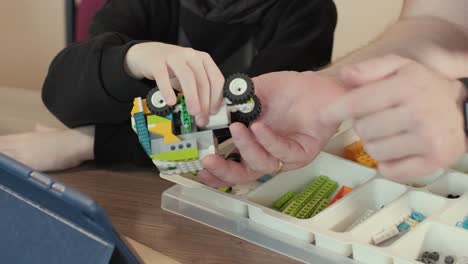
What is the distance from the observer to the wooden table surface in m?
0.66

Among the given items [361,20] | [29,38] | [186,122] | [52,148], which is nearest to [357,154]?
[186,122]

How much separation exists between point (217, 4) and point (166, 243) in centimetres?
48

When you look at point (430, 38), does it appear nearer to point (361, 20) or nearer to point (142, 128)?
point (142, 128)

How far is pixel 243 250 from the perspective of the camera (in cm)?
67

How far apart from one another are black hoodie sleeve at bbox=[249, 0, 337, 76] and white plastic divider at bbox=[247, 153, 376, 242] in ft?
0.74

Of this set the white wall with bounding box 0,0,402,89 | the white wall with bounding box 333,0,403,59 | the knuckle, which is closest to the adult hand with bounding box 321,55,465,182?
the knuckle

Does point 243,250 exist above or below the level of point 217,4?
below

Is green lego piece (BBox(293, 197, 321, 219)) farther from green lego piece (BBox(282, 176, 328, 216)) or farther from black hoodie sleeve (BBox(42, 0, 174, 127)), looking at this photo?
black hoodie sleeve (BBox(42, 0, 174, 127))

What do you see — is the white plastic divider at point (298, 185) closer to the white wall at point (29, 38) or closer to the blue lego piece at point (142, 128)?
the blue lego piece at point (142, 128)

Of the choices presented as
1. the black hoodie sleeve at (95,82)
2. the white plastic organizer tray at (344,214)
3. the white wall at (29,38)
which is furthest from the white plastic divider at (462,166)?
the white wall at (29,38)

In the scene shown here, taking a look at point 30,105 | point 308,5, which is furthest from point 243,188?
point 30,105

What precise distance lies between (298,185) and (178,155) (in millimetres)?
217

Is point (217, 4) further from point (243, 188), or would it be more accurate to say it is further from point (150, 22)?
point (243, 188)

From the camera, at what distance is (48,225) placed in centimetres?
52
